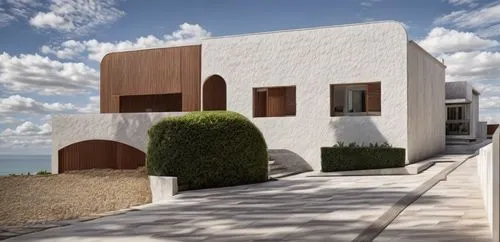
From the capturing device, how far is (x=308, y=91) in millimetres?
20781

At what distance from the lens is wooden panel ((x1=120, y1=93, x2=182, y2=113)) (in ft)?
91.0

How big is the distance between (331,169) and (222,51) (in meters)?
8.12

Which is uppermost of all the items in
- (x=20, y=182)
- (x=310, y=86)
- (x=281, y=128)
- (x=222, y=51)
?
(x=222, y=51)

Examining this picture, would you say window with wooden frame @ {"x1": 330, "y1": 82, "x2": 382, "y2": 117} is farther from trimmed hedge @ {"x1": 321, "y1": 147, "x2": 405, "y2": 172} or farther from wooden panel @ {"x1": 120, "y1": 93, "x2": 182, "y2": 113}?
wooden panel @ {"x1": 120, "y1": 93, "x2": 182, "y2": 113}

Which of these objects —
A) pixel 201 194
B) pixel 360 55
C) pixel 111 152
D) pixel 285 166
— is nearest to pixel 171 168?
pixel 201 194

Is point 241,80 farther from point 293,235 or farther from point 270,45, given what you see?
point 293,235

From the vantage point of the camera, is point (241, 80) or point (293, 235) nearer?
point (293, 235)

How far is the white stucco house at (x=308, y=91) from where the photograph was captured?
19594 mm

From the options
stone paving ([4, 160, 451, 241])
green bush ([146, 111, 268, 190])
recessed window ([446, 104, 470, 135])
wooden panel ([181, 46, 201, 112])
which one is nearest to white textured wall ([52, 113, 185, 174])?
wooden panel ([181, 46, 201, 112])

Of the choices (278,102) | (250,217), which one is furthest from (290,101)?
(250,217)

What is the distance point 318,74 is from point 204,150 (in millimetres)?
8897

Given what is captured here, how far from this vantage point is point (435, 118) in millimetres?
25406

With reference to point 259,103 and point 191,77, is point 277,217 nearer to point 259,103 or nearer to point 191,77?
point 259,103

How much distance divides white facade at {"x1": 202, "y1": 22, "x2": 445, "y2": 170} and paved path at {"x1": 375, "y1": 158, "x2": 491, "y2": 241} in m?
8.11
